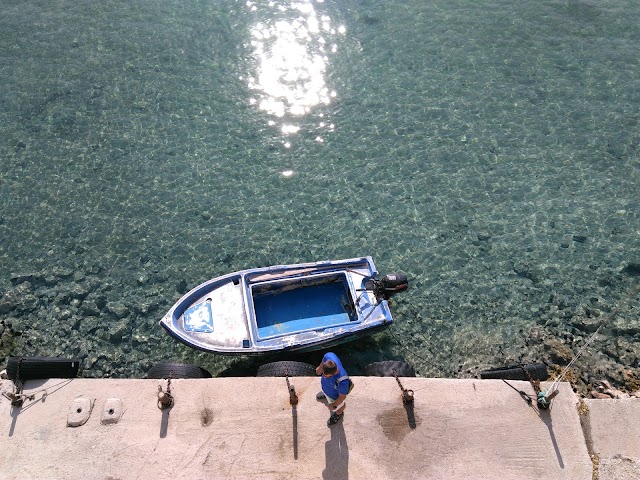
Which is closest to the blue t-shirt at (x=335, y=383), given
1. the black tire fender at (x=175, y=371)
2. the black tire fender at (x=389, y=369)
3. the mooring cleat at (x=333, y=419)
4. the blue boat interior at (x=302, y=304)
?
the mooring cleat at (x=333, y=419)

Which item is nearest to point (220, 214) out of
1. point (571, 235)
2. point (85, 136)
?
point (85, 136)

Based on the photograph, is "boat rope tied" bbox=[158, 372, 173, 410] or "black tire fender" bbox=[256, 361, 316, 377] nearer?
"boat rope tied" bbox=[158, 372, 173, 410]

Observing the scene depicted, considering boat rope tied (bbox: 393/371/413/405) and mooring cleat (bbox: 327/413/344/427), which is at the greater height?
boat rope tied (bbox: 393/371/413/405)

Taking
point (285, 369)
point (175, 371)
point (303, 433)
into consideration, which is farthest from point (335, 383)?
point (175, 371)

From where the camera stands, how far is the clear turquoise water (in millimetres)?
13938

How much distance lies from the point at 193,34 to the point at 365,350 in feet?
42.8

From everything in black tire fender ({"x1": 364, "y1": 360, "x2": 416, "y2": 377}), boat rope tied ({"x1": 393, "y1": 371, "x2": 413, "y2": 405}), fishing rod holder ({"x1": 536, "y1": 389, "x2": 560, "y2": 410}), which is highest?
fishing rod holder ({"x1": 536, "y1": 389, "x2": 560, "y2": 410})

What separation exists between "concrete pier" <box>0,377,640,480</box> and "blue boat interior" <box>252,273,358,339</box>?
202 centimetres

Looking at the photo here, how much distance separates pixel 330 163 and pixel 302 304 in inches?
204

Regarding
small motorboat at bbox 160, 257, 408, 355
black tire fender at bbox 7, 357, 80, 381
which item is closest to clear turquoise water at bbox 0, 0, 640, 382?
small motorboat at bbox 160, 257, 408, 355

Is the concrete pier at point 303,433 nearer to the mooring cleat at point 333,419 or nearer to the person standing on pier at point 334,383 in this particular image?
the mooring cleat at point 333,419

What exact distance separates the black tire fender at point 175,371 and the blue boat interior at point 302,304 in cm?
166

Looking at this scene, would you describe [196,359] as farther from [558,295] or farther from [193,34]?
[193,34]

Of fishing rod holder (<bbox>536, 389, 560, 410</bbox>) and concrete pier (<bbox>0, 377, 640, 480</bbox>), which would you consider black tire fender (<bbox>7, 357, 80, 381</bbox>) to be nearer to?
concrete pier (<bbox>0, 377, 640, 480</bbox>)
